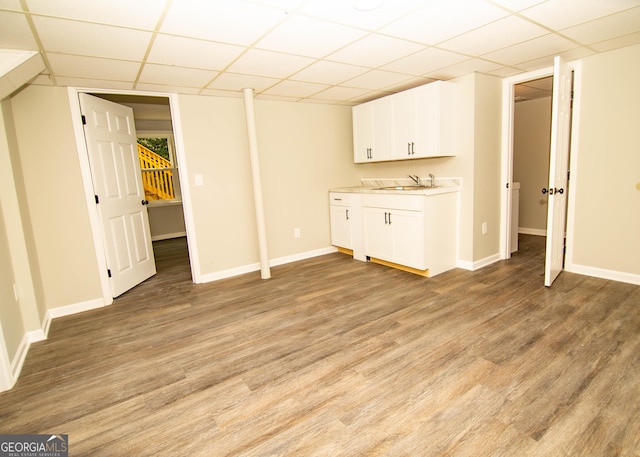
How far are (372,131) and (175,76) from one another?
2481 millimetres

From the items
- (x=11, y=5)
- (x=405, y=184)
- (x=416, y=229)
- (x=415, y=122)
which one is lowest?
(x=416, y=229)

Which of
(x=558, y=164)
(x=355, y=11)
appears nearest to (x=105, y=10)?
Answer: (x=355, y=11)

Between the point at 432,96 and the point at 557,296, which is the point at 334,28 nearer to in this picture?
the point at 432,96

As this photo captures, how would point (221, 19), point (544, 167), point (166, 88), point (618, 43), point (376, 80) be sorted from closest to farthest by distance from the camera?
1. point (221, 19)
2. point (618, 43)
3. point (166, 88)
4. point (376, 80)
5. point (544, 167)

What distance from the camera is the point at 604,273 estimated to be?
3.29m

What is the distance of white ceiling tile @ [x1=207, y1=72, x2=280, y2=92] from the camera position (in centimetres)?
317

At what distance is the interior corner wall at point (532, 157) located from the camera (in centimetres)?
511

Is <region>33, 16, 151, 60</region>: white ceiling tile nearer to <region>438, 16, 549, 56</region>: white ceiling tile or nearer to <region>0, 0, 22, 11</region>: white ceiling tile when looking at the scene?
<region>0, 0, 22, 11</region>: white ceiling tile

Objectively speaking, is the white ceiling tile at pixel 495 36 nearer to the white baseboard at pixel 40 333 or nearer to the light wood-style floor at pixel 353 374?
the light wood-style floor at pixel 353 374

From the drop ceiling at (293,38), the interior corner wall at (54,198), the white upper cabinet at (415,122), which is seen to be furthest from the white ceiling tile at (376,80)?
the interior corner wall at (54,198)

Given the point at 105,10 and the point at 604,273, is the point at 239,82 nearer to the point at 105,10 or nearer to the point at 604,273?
the point at 105,10

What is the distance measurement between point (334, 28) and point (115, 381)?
272cm

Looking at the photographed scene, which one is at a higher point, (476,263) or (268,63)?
→ (268,63)

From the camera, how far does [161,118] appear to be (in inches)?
244
